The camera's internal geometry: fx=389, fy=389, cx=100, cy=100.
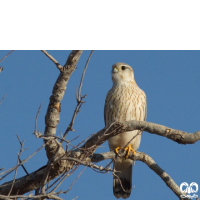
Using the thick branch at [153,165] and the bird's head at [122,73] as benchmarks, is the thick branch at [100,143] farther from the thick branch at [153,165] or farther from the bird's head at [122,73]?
the bird's head at [122,73]

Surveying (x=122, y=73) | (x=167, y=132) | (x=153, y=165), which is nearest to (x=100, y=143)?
(x=167, y=132)

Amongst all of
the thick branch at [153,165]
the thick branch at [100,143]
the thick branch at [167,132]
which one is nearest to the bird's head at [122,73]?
the thick branch at [153,165]

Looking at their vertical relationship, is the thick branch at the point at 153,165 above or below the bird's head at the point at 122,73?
below

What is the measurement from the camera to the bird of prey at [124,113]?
4.75m

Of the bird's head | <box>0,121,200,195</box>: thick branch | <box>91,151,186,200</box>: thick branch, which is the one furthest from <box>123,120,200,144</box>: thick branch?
the bird's head

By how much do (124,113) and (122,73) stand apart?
2.59 ft

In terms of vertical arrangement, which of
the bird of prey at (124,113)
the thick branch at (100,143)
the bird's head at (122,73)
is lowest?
the thick branch at (100,143)

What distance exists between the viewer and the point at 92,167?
9.20 ft

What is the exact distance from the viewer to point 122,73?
5316 mm

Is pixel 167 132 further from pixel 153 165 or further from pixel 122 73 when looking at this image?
pixel 122 73

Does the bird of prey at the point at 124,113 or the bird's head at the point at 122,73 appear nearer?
the bird of prey at the point at 124,113

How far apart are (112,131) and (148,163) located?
31.9 inches
